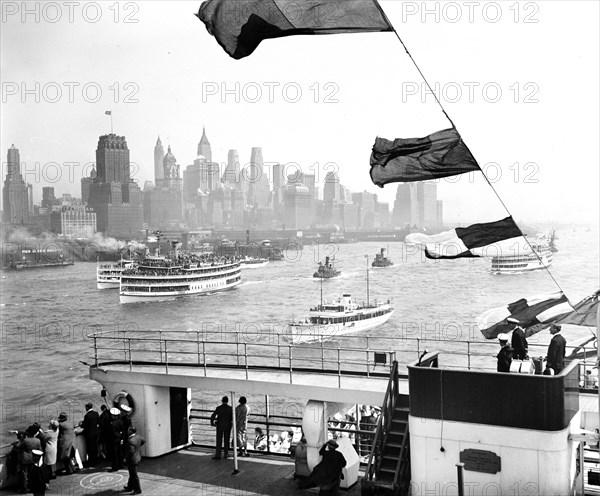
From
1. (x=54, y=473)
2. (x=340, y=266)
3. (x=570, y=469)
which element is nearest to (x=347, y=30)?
(x=570, y=469)

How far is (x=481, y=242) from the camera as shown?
28.6ft

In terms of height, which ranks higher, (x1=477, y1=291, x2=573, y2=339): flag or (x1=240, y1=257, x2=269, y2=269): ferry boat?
(x1=477, y1=291, x2=573, y2=339): flag

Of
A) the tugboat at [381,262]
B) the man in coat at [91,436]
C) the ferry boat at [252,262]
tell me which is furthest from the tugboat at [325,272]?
the man in coat at [91,436]

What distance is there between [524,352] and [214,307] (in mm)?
67998

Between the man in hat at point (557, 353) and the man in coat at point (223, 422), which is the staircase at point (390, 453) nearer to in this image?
the man in hat at point (557, 353)

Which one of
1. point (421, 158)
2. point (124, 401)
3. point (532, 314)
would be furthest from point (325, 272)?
point (421, 158)

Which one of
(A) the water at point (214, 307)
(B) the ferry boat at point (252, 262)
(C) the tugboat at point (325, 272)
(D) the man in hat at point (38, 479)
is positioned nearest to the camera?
(D) the man in hat at point (38, 479)

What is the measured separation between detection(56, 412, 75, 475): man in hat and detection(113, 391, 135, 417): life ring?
107 centimetres

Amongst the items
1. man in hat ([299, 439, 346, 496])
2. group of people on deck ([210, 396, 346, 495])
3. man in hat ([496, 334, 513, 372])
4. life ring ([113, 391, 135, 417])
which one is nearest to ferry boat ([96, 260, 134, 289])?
life ring ([113, 391, 135, 417])

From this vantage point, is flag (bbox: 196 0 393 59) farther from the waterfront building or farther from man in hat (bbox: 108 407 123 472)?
the waterfront building

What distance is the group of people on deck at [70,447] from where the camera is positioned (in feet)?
30.6

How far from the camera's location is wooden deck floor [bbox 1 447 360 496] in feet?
31.9

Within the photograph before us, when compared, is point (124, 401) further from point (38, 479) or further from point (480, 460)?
point (480, 460)

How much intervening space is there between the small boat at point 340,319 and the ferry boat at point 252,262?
2810 centimetres
